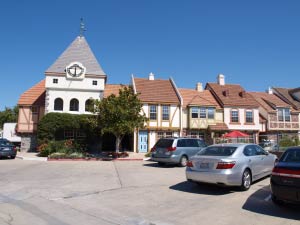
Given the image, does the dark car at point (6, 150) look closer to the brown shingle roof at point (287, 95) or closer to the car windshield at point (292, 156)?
the car windshield at point (292, 156)

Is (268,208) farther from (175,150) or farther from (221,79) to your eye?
(221,79)

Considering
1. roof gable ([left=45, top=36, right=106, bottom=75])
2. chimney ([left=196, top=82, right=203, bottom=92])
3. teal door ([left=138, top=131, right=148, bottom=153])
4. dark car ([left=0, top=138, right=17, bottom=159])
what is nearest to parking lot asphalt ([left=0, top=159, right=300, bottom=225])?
dark car ([left=0, top=138, right=17, bottom=159])

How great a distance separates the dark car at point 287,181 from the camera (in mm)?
6089

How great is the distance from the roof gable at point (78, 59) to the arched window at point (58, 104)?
2.85 metres

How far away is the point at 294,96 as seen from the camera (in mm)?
40500

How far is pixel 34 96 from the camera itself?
29.9 meters

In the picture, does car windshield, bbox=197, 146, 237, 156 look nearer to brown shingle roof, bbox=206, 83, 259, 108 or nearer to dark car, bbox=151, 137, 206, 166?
dark car, bbox=151, 137, 206, 166

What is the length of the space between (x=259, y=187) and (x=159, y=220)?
4838mm

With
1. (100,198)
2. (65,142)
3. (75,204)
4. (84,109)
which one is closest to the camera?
(75,204)

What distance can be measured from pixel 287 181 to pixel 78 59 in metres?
26.3

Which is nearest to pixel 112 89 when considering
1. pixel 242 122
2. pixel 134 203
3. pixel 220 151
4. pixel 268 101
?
pixel 242 122

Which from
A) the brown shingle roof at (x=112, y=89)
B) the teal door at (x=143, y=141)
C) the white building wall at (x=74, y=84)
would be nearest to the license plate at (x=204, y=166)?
the teal door at (x=143, y=141)

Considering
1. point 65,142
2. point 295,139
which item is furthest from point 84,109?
point 295,139

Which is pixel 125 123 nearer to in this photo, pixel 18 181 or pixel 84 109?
pixel 84 109
